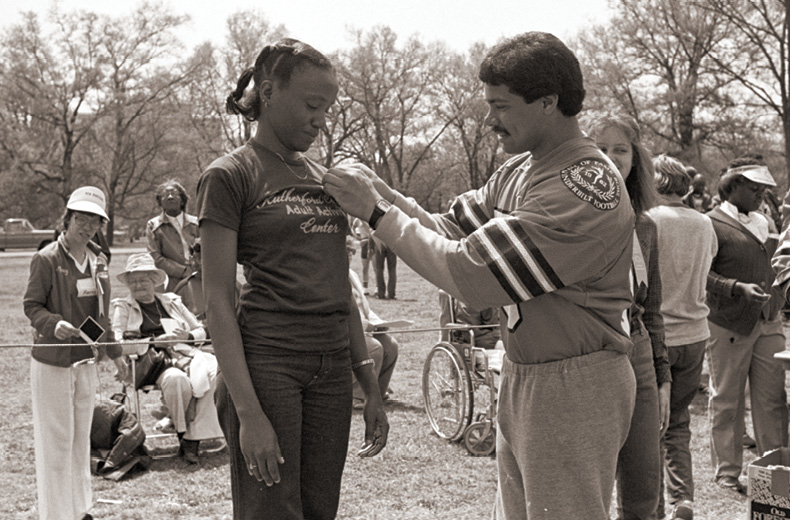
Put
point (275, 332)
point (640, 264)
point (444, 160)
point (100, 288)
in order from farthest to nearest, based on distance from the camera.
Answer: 1. point (444, 160)
2. point (100, 288)
3. point (640, 264)
4. point (275, 332)

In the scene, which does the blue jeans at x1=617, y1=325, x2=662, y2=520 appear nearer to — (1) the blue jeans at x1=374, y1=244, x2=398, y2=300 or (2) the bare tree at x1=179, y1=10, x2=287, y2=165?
(1) the blue jeans at x1=374, y1=244, x2=398, y2=300

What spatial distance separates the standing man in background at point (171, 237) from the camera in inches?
333

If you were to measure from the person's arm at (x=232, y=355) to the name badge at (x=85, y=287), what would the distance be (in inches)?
103

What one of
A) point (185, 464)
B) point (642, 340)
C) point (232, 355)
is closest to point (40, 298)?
point (185, 464)

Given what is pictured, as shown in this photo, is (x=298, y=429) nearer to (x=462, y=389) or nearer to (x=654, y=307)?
(x=654, y=307)

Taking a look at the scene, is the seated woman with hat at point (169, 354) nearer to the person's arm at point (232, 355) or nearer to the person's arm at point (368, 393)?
the person's arm at point (368, 393)

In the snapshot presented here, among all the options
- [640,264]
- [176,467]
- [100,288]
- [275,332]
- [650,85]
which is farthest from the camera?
[650,85]

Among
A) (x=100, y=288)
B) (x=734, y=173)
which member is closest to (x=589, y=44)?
(x=734, y=173)

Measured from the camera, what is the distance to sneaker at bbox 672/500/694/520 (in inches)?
174

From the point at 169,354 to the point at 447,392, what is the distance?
2185mm

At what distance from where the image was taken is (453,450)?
6.18 metres

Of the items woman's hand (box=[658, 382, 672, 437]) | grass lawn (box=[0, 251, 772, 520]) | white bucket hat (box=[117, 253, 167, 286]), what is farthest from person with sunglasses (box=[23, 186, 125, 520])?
woman's hand (box=[658, 382, 672, 437])

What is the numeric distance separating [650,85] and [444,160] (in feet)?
48.0

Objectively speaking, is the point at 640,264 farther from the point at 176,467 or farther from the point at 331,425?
the point at 176,467
